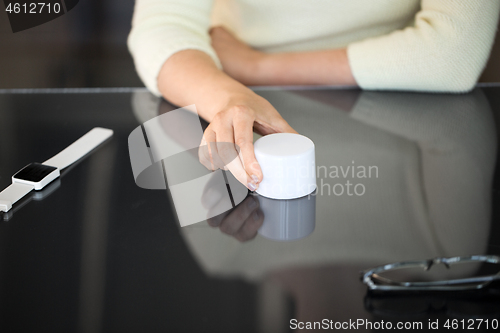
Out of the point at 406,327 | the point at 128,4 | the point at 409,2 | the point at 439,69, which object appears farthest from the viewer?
the point at 128,4

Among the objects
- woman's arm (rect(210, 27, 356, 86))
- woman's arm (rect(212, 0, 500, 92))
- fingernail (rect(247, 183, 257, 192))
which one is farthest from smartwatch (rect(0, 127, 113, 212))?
woman's arm (rect(212, 0, 500, 92))

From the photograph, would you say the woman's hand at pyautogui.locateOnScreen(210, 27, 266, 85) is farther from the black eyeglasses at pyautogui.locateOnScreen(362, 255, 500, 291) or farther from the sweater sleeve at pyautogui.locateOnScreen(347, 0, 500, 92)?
the black eyeglasses at pyautogui.locateOnScreen(362, 255, 500, 291)

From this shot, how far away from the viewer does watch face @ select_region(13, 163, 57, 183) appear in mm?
600

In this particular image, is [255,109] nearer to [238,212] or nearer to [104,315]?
[238,212]

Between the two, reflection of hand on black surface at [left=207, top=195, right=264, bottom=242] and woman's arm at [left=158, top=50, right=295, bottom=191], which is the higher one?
woman's arm at [left=158, top=50, right=295, bottom=191]

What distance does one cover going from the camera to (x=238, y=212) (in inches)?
21.6

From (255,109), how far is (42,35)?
760mm

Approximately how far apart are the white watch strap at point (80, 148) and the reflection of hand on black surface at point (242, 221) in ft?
0.87

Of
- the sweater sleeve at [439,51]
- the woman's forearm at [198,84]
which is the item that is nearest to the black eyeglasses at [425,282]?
the woman's forearm at [198,84]

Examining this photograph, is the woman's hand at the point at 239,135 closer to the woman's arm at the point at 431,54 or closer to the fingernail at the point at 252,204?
the fingernail at the point at 252,204

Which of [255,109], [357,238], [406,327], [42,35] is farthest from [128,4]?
[406,327]

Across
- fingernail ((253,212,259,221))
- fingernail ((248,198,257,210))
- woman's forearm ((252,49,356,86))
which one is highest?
woman's forearm ((252,49,356,86))

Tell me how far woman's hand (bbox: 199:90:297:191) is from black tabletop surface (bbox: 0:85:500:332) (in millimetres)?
40

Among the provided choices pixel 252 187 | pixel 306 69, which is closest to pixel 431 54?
pixel 306 69
